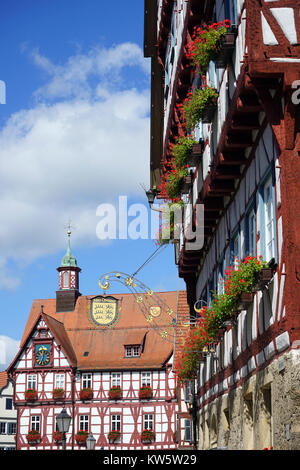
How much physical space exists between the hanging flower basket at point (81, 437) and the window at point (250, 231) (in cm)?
3988

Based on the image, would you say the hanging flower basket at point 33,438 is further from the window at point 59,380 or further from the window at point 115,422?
the window at point 115,422

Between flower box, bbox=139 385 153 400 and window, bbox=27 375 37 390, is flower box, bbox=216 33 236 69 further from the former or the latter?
window, bbox=27 375 37 390

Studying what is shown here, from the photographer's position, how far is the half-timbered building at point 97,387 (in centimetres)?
5075

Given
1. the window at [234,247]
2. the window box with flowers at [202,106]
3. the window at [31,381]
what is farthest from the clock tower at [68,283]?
the window box with flowers at [202,106]

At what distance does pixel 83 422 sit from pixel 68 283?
1622 cm

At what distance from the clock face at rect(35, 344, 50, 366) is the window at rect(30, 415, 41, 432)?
352 cm

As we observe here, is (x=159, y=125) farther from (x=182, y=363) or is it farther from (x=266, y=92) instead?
(x=266, y=92)

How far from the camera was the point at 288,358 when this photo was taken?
29.2 feet

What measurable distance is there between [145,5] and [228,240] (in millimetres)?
16431

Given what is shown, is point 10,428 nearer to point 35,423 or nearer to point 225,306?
point 35,423

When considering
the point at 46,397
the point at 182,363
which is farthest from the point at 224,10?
the point at 46,397


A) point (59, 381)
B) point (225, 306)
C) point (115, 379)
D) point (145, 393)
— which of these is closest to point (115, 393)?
point (115, 379)

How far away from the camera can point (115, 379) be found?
173 feet

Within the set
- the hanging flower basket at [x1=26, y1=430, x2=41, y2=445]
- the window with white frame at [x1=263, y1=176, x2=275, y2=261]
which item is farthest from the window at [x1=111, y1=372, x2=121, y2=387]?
the window with white frame at [x1=263, y1=176, x2=275, y2=261]
